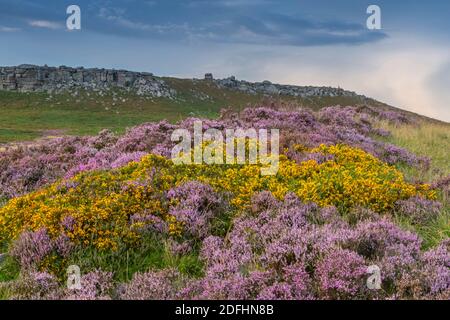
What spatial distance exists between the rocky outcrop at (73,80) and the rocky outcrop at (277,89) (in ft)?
63.0

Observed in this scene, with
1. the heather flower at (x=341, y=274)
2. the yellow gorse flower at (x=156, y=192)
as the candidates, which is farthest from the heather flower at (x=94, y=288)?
the heather flower at (x=341, y=274)

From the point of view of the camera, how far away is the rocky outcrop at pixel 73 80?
88.3 metres

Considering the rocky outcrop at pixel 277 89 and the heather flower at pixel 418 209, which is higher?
the rocky outcrop at pixel 277 89

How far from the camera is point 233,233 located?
27.5 ft

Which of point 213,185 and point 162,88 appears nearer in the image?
point 213,185

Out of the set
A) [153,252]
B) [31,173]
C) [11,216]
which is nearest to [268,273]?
[153,252]

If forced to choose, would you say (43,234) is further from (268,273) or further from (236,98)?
(236,98)

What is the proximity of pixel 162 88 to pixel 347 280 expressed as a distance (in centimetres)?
9243

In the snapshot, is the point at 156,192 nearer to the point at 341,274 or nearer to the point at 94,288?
the point at 94,288

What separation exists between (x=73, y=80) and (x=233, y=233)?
9050cm

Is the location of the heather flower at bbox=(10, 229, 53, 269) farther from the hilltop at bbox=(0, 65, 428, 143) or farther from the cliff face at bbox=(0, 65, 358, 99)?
the cliff face at bbox=(0, 65, 358, 99)

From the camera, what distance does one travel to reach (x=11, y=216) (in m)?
9.82

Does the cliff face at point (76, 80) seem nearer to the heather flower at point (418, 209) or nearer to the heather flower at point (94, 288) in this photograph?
the heather flower at point (418, 209)

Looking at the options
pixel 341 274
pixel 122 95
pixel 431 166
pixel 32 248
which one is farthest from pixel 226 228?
pixel 122 95
